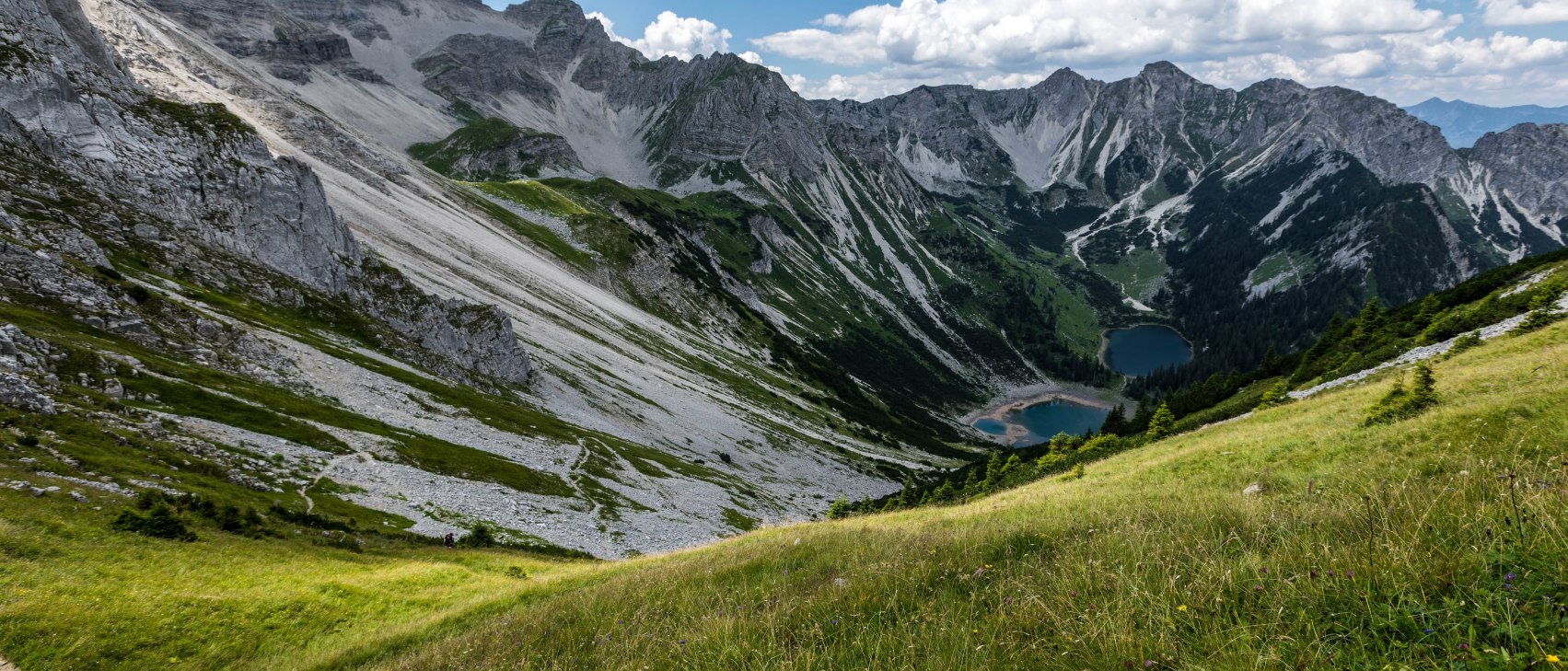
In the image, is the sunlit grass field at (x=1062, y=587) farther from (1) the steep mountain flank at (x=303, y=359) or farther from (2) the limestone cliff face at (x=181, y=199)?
(2) the limestone cliff face at (x=181, y=199)

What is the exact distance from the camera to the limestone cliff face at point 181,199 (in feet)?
159

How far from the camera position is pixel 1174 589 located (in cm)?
541

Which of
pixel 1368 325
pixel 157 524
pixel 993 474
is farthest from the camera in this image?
pixel 1368 325

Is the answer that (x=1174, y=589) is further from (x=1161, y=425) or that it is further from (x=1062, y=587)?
(x=1161, y=425)

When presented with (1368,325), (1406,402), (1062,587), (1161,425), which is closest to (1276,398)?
(1161,425)

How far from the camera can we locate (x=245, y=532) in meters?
23.0

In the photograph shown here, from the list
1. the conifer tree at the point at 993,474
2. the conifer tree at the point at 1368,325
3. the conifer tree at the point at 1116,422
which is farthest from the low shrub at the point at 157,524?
the conifer tree at the point at 1368,325

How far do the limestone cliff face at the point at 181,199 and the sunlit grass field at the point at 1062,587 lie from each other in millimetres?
43591

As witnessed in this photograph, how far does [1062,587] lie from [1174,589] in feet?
3.88

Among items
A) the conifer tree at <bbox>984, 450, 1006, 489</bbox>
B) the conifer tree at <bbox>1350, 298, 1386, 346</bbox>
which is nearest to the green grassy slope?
the conifer tree at <bbox>984, 450, 1006, 489</bbox>

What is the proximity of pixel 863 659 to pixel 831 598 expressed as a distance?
1.90 m

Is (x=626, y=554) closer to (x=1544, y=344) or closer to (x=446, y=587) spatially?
(x=446, y=587)

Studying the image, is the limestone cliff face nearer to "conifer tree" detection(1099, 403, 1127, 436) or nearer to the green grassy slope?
the green grassy slope

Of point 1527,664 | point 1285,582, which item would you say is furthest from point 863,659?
point 1527,664
